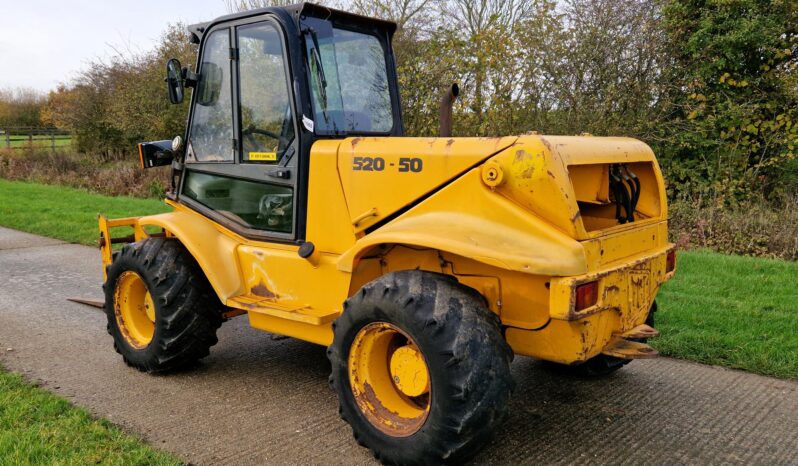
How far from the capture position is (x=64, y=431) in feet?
11.7

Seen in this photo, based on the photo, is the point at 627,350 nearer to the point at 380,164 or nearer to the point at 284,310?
the point at 380,164

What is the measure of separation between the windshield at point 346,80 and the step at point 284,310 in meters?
1.07

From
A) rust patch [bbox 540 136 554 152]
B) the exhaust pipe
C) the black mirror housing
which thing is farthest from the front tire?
the black mirror housing

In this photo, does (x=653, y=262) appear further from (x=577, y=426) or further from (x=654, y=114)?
(x=654, y=114)

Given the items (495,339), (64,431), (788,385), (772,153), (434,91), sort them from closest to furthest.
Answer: (495,339), (64,431), (788,385), (772,153), (434,91)

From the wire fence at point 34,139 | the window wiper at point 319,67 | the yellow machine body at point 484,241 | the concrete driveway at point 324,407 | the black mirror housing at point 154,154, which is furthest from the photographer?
the wire fence at point 34,139

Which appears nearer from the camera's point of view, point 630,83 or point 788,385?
point 788,385

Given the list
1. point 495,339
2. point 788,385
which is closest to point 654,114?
point 788,385

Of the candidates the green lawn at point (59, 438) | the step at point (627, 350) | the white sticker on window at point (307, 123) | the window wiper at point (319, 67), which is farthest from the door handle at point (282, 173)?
the step at point (627, 350)

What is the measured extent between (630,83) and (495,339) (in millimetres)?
8647

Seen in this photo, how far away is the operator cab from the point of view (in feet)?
13.1

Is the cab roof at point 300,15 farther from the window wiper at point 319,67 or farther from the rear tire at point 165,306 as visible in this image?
the rear tire at point 165,306

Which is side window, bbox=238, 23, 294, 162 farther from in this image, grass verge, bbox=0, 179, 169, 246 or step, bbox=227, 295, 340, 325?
grass verge, bbox=0, 179, 169, 246

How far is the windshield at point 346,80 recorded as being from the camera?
404cm
